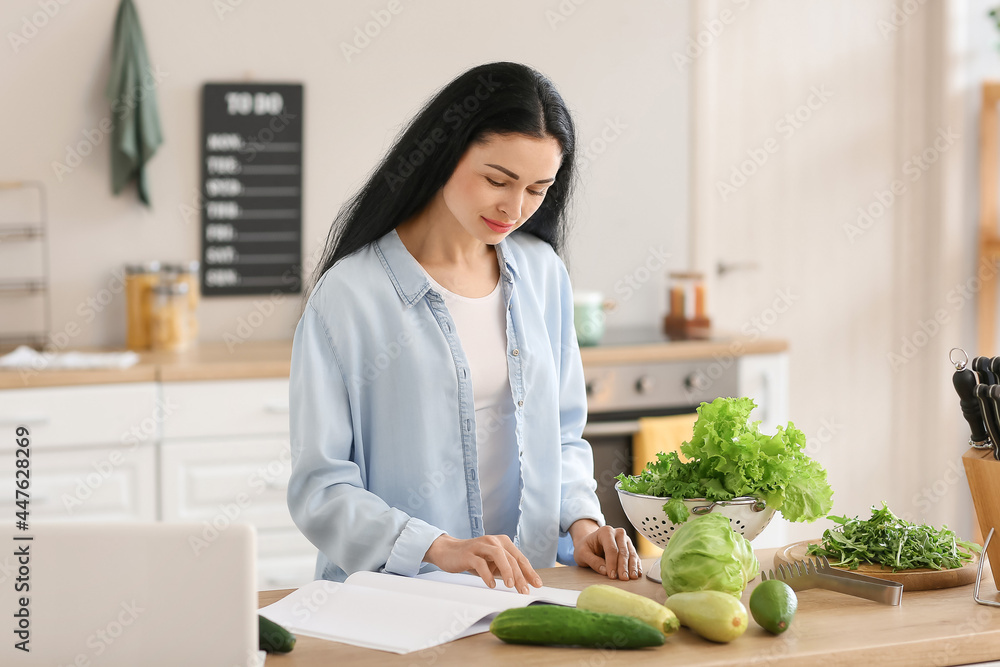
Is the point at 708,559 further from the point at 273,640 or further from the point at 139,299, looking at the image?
the point at 139,299

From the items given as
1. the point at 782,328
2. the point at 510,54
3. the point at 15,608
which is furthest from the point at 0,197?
the point at 782,328

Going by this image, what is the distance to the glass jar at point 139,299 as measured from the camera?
3.04 meters

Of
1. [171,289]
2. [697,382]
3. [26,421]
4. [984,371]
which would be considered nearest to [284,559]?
[26,421]

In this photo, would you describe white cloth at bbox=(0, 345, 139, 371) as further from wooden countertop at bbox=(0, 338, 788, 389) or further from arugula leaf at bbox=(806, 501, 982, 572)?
arugula leaf at bbox=(806, 501, 982, 572)

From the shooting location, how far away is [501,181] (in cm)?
143

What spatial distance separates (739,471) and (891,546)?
25 cm

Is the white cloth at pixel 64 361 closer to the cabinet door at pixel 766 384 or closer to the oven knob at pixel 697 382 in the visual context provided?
the oven knob at pixel 697 382

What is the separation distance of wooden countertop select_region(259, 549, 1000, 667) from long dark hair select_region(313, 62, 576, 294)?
2.31 feet

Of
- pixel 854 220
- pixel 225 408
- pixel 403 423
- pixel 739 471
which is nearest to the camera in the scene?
pixel 739 471

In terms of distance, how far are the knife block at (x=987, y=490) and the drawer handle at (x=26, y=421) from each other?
222 cm

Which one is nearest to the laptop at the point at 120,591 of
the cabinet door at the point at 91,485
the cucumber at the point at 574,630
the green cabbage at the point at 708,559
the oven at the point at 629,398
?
the cucumber at the point at 574,630

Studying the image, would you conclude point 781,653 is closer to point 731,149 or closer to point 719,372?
point 719,372

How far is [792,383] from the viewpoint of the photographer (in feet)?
12.6

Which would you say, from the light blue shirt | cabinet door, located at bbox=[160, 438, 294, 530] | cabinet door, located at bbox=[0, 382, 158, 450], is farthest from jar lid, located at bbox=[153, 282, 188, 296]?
the light blue shirt
